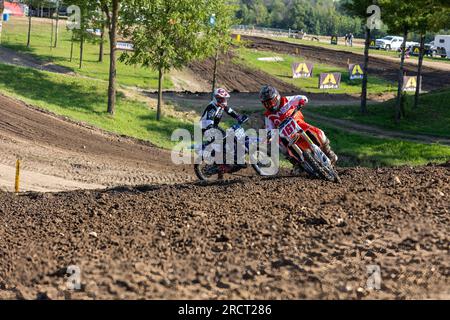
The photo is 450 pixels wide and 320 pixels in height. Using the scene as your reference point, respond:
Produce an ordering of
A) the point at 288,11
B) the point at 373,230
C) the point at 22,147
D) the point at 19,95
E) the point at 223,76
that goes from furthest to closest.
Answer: the point at 288,11, the point at 223,76, the point at 19,95, the point at 22,147, the point at 373,230

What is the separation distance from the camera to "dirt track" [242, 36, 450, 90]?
57.1 metres

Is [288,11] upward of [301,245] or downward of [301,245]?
upward

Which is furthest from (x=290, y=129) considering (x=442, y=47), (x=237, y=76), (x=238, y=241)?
(x=442, y=47)

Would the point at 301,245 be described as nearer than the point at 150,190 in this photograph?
Yes

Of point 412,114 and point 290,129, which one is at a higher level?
point 290,129

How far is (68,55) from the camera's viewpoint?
163 feet

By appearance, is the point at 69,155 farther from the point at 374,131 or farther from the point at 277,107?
the point at 374,131

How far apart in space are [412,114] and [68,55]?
25040 mm

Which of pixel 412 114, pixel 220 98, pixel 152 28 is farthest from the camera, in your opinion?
pixel 412 114

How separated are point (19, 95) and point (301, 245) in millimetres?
24017
